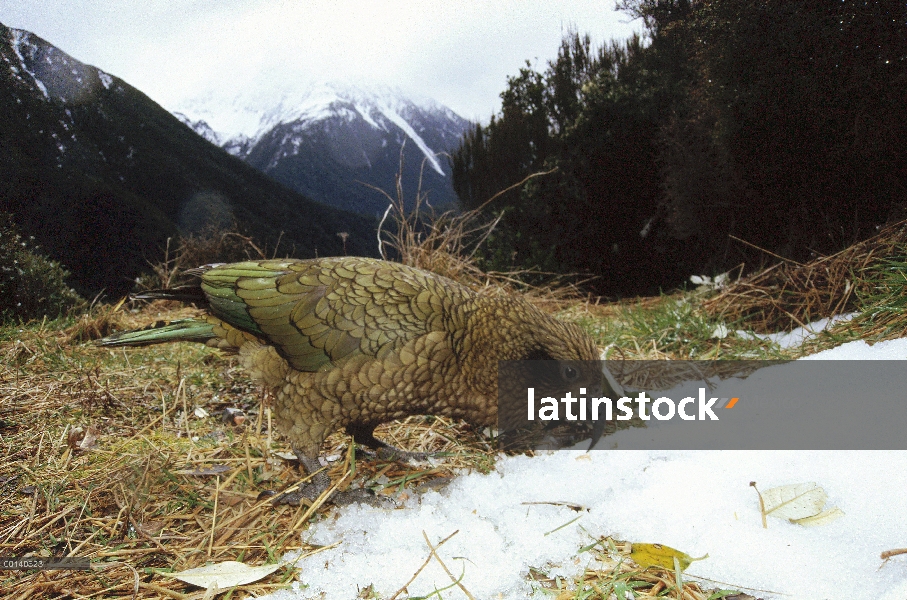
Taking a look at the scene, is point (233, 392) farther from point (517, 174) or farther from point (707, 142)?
point (517, 174)

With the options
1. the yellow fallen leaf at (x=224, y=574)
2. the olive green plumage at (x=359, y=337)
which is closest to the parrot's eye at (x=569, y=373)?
the olive green plumage at (x=359, y=337)

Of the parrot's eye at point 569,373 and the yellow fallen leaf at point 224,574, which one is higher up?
the parrot's eye at point 569,373

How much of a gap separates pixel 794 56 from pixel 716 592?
3081 millimetres

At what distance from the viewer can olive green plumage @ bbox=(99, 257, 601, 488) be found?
158 centimetres

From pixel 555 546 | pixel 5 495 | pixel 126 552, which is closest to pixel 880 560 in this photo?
pixel 555 546

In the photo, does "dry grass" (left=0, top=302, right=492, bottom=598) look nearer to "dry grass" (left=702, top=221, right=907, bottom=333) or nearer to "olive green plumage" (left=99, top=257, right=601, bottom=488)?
"olive green plumage" (left=99, top=257, right=601, bottom=488)

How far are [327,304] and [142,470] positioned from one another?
0.78 metres

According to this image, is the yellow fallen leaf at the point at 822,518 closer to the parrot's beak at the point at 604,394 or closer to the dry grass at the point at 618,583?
the dry grass at the point at 618,583

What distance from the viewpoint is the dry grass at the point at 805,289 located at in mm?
2578

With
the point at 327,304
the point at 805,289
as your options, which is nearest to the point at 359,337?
the point at 327,304

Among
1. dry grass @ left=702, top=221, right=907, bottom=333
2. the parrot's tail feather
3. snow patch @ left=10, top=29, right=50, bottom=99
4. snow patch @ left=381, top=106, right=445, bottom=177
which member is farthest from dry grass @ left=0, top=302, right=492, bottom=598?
snow patch @ left=381, top=106, right=445, bottom=177

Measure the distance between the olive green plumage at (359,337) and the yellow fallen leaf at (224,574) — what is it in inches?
18.1

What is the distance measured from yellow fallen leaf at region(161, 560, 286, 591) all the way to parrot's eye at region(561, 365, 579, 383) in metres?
1.03

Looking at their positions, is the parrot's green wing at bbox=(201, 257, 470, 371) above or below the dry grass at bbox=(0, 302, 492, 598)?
above
